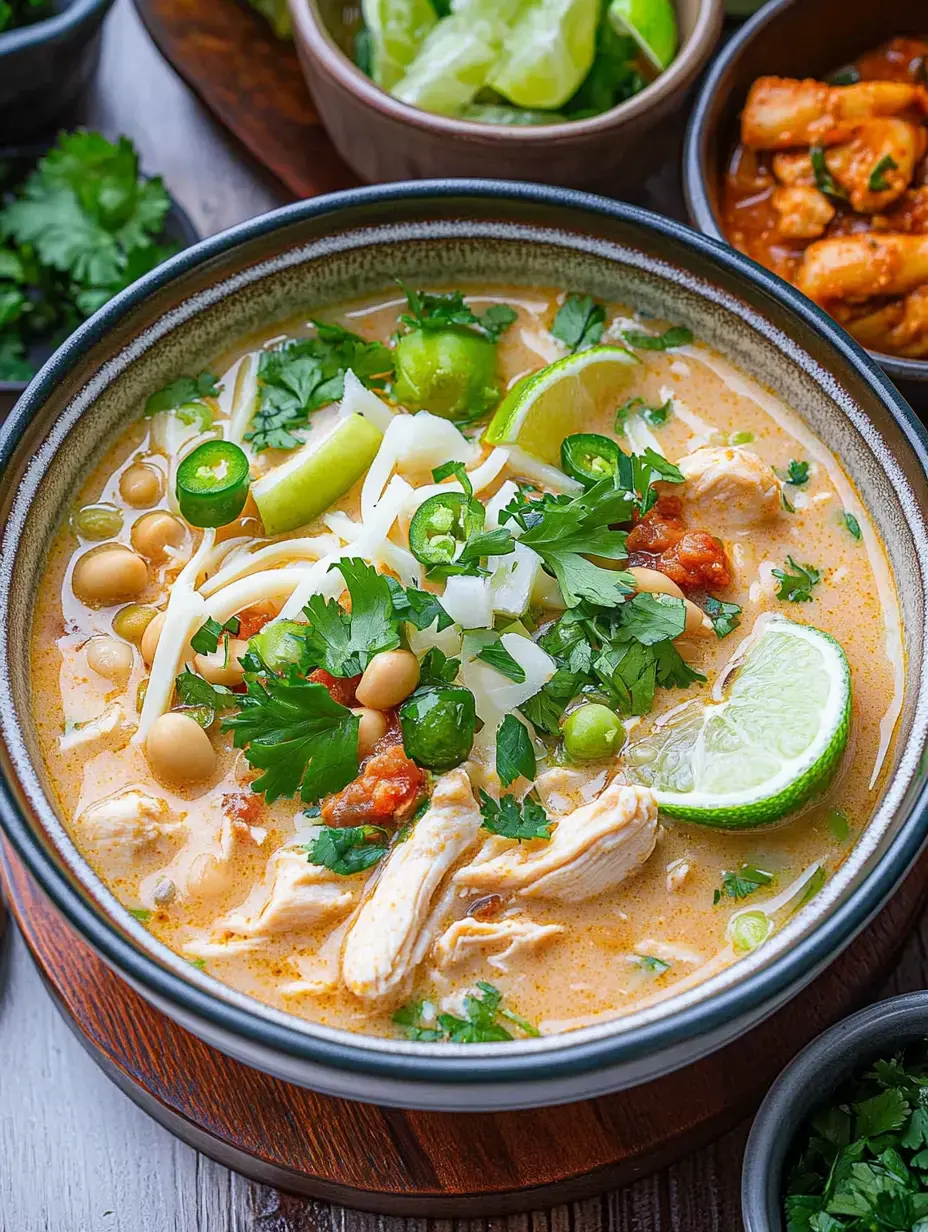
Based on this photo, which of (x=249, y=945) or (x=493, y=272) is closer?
(x=249, y=945)

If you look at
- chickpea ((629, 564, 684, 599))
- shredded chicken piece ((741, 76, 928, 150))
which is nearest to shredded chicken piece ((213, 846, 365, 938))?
chickpea ((629, 564, 684, 599))

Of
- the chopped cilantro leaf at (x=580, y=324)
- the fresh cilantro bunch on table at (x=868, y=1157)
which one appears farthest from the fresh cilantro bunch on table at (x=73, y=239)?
the fresh cilantro bunch on table at (x=868, y=1157)

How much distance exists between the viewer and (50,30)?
426 cm

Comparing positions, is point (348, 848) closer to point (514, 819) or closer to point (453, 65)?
point (514, 819)

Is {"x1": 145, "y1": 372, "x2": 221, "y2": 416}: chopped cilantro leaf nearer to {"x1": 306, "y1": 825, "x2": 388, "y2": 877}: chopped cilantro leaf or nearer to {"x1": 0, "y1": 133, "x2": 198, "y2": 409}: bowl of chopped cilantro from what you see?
{"x1": 0, "y1": 133, "x2": 198, "y2": 409}: bowl of chopped cilantro

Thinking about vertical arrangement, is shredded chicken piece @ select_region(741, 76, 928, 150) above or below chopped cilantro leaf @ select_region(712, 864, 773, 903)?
above

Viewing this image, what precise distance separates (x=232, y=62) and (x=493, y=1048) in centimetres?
324

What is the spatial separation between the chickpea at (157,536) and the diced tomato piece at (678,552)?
3.63ft

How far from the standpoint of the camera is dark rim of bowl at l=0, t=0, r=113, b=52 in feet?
13.9

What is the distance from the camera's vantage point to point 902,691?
3295 mm

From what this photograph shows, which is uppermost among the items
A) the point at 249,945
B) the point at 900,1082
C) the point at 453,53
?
the point at 453,53

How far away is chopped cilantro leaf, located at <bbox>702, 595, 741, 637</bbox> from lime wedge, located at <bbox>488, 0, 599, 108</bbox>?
170cm

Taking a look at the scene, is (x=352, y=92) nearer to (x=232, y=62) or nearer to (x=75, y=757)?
(x=232, y=62)

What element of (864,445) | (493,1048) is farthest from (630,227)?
(493,1048)
